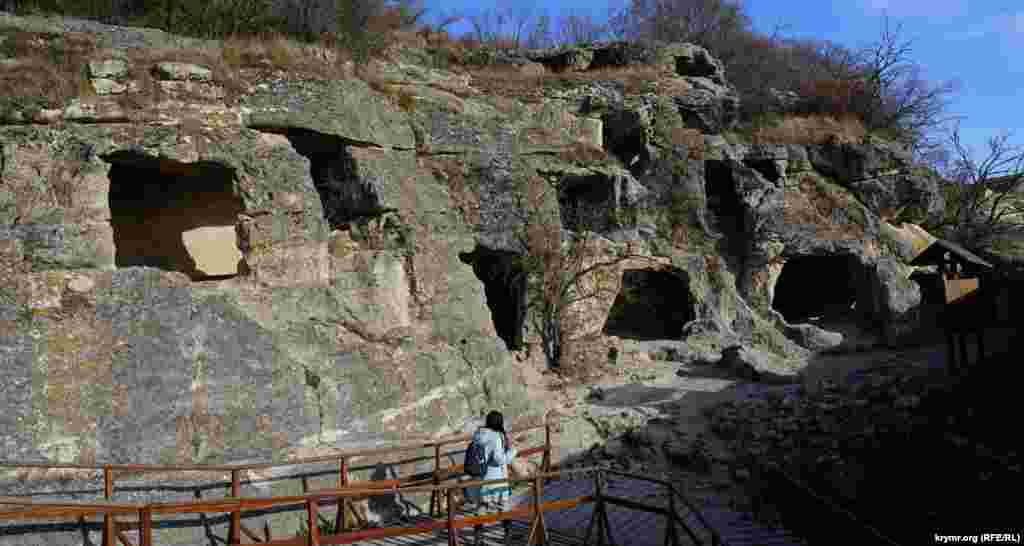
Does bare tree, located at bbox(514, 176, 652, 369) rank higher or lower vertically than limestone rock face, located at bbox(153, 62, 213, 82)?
lower

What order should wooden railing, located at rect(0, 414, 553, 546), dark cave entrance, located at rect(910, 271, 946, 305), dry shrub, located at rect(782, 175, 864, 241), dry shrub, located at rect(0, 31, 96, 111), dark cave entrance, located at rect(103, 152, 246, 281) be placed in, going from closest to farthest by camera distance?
wooden railing, located at rect(0, 414, 553, 546), dry shrub, located at rect(0, 31, 96, 111), dark cave entrance, located at rect(103, 152, 246, 281), dark cave entrance, located at rect(910, 271, 946, 305), dry shrub, located at rect(782, 175, 864, 241)

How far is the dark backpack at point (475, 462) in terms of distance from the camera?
7.86m

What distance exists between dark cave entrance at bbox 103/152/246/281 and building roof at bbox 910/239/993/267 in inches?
434

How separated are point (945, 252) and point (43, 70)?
13337mm

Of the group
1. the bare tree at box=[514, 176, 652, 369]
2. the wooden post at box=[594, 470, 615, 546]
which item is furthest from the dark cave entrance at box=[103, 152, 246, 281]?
the wooden post at box=[594, 470, 615, 546]

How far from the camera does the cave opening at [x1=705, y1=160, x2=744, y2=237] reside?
2064 cm

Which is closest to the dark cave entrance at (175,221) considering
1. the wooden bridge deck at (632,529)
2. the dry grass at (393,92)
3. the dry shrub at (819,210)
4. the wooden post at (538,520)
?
the dry grass at (393,92)

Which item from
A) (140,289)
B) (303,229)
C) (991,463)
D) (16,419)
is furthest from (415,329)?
(991,463)

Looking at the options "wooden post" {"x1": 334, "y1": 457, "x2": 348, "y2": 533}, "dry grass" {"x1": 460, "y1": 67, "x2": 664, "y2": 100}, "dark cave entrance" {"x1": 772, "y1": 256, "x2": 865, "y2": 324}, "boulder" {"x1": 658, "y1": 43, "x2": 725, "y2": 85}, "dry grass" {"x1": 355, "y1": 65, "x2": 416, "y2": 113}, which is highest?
"boulder" {"x1": 658, "y1": 43, "x2": 725, "y2": 85}

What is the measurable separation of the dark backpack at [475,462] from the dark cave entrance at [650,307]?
11076 mm

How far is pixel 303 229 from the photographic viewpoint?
10516mm

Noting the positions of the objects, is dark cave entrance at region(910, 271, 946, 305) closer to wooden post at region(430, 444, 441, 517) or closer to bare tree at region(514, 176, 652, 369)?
bare tree at region(514, 176, 652, 369)

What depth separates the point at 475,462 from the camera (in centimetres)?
789

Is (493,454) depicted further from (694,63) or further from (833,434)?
(694,63)
